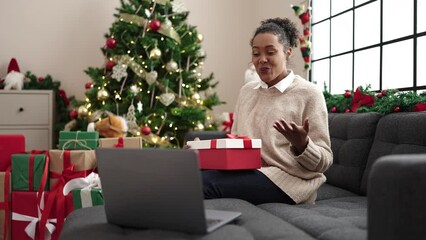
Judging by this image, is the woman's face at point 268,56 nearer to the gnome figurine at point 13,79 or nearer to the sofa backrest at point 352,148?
the sofa backrest at point 352,148

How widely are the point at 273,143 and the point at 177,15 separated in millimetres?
2462

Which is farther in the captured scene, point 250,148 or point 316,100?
point 316,100

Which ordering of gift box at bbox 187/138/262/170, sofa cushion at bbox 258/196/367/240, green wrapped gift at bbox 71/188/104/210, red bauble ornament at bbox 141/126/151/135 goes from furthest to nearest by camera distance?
red bauble ornament at bbox 141/126/151/135 → green wrapped gift at bbox 71/188/104/210 → gift box at bbox 187/138/262/170 → sofa cushion at bbox 258/196/367/240

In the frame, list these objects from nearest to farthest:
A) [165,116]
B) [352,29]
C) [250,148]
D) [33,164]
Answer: [250,148], [33,164], [352,29], [165,116]

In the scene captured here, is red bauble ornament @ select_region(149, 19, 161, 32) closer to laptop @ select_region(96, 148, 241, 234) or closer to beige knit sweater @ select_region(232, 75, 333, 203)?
beige knit sweater @ select_region(232, 75, 333, 203)

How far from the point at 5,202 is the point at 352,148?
5.32 feet

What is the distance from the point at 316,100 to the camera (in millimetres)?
1946

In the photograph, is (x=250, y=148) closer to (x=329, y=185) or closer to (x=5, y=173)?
(x=329, y=185)

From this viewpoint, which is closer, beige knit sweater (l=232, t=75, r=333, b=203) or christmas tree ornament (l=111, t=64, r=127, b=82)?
beige knit sweater (l=232, t=75, r=333, b=203)

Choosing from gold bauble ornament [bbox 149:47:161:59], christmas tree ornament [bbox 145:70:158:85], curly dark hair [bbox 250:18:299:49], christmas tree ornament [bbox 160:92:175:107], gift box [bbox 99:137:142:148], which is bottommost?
gift box [bbox 99:137:142:148]

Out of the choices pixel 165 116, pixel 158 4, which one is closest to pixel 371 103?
pixel 165 116

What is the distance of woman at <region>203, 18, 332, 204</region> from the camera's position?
183 cm

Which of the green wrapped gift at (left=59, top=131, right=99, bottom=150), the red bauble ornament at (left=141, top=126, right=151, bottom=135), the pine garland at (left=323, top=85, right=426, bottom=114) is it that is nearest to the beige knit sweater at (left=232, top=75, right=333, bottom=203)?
the pine garland at (left=323, top=85, right=426, bottom=114)

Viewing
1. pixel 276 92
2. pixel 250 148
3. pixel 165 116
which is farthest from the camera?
pixel 165 116
